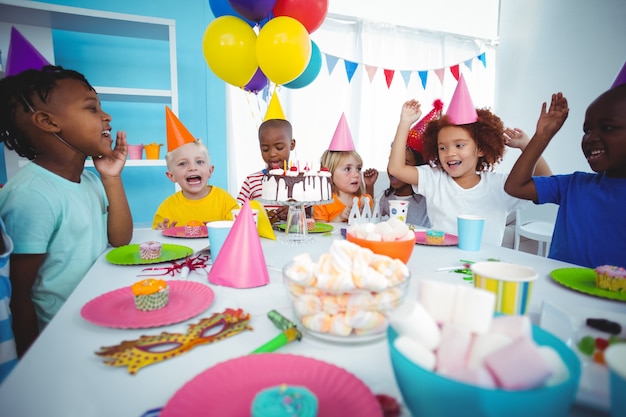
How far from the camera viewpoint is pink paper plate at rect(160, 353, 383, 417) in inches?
14.4

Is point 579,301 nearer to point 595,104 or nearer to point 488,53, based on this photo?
point 595,104

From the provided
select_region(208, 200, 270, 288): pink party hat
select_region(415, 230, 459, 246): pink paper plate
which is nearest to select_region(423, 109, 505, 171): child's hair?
select_region(415, 230, 459, 246): pink paper plate

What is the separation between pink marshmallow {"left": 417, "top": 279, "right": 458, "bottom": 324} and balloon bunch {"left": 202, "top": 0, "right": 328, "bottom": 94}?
1532 mm

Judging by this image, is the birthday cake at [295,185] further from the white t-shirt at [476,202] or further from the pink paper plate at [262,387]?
the pink paper plate at [262,387]

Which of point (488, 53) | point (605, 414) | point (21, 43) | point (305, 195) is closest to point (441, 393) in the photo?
point (605, 414)

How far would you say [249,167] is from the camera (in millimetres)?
3293

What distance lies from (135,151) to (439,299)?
249cm

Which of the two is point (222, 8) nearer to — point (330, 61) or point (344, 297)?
point (330, 61)

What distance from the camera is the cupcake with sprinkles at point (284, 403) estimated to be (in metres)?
0.33

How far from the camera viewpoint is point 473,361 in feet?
1.11

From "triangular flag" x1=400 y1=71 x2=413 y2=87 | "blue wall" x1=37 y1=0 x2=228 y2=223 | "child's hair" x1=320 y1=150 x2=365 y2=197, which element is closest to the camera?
"child's hair" x1=320 y1=150 x2=365 y2=197

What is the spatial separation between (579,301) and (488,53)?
14.4 feet

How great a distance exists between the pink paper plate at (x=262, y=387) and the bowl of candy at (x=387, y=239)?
1.30 ft

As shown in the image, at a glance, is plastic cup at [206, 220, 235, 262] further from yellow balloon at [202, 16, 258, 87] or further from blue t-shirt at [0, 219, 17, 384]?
yellow balloon at [202, 16, 258, 87]
